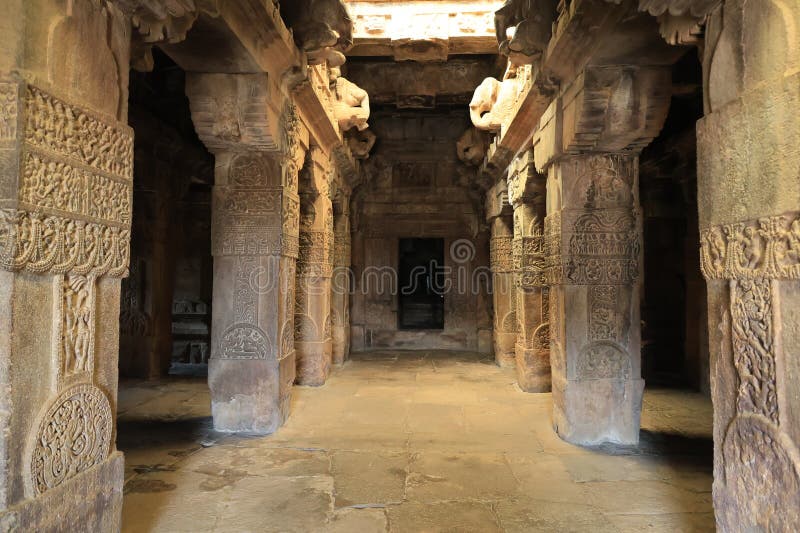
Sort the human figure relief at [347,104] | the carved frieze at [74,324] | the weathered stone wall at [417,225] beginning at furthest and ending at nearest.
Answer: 1. the weathered stone wall at [417,225]
2. the human figure relief at [347,104]
3. the carved frieze at [74,324]

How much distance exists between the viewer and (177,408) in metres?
5.30

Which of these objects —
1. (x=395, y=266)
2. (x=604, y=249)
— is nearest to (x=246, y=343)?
(x=604, y=249)

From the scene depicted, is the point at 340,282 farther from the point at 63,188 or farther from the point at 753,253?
the point at 753,253

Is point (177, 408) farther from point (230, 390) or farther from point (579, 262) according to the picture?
point (579, 262)

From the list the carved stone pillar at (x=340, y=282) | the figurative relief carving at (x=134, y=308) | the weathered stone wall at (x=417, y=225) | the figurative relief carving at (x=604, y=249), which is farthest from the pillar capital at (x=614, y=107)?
the figurative relief carving at (x=134, y=308)

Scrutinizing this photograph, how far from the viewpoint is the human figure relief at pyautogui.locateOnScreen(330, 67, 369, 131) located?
607 centimetres

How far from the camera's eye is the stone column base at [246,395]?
4.48 m

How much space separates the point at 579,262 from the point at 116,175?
11.2ft

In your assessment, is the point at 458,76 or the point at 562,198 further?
the point at 458,76

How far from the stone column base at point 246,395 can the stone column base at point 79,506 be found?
222 centimetres

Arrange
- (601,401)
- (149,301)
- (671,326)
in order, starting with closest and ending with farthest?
(601,401), (149,301), (671,326)

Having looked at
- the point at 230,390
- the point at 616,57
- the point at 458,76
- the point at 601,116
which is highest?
the point at 458,76

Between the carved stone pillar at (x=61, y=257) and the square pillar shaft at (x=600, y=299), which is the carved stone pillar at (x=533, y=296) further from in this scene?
the carved stone pillar at (x=61, y=257)

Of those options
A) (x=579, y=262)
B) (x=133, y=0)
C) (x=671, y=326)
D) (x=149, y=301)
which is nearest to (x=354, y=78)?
(x=149, y=301)
